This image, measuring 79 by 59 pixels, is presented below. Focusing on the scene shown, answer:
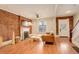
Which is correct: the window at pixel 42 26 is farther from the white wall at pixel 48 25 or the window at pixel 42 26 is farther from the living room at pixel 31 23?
the white wall at pixel 48 25

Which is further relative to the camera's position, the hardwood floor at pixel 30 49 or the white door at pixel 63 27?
the white door at pixel 63 27

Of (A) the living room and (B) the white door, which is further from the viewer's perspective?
(B) the white door

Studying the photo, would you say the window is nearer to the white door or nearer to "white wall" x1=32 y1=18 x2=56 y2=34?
"white wall" x1=32 y1=18 x2=56 y2=34

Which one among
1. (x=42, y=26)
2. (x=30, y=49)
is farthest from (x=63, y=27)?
(x=30, y=49)

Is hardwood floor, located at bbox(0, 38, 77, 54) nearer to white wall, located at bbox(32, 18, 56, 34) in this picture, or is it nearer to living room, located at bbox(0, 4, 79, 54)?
living room, located at bbox(0, 4, 79, 54)

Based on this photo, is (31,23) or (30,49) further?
(30,49)

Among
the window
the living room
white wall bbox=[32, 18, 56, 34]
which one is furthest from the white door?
the window

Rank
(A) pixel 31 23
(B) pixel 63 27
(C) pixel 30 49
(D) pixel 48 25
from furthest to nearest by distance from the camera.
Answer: (C) pixel 30 49 < (B) pixel 63 27 < (D) pixel 48 25 < (A) pixel 31 23

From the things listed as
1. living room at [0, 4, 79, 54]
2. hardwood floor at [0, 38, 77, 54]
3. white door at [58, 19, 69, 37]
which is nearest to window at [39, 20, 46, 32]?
living room at [0, 4, 79, 54]

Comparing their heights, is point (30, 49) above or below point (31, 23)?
below

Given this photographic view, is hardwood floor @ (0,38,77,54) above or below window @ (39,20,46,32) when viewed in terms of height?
below

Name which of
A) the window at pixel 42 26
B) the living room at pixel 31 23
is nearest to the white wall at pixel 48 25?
the living room at pixel 31 23

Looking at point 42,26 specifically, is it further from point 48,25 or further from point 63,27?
point 63,27
